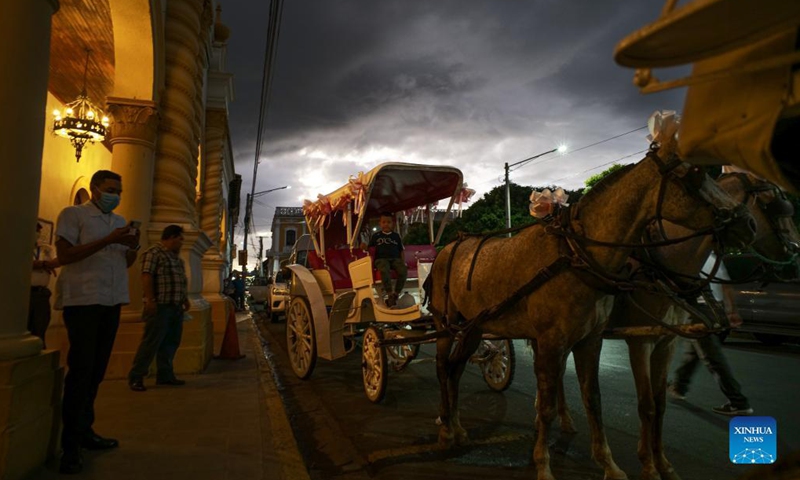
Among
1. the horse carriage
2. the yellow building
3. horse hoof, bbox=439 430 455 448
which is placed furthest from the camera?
the horse carriage

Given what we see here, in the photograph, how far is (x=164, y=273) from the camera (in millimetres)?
5832

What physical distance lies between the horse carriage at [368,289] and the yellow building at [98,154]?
5.17ft

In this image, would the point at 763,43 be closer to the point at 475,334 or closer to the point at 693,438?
the point at 475,334

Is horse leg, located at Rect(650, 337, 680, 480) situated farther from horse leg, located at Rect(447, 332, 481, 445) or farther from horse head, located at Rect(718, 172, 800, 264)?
horse leg, located at Rect(447, 332, 481, 445)

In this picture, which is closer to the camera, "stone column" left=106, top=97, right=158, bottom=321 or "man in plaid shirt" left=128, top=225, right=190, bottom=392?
"man in plaid shirt" left=128, top=225, right=190, bottom=392

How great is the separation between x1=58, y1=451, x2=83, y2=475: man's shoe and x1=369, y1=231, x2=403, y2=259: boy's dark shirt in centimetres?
399

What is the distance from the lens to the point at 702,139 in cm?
136

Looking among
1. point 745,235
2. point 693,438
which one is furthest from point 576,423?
point 745,235

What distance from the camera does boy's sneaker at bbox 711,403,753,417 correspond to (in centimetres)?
493

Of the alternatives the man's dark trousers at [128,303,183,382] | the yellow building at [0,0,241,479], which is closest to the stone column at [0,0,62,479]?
the yellow building at [0,0,241,479]

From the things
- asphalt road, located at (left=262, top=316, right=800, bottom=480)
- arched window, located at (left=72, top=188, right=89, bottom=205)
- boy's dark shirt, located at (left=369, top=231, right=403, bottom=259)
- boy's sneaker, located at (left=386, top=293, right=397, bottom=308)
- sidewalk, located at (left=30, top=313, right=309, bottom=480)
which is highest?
arched window, located at (left=72, top=188, right=89, bottom=205)

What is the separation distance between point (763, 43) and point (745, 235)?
7.38ft

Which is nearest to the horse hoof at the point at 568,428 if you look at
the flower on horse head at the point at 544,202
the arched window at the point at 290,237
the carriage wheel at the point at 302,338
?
the flower on horse head at the point at 544,202

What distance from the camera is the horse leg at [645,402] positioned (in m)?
3.36
